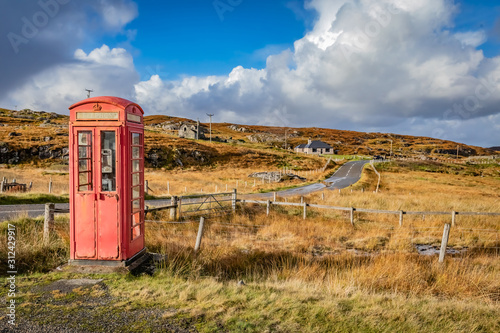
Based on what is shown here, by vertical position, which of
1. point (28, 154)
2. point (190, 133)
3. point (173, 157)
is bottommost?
point (173, 157)

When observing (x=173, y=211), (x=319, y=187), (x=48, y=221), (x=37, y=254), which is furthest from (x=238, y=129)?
(x=37, y=254)

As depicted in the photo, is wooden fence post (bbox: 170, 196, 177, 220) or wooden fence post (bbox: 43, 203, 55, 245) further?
wooden fence post (bbox: 170, 196, 177, 220)

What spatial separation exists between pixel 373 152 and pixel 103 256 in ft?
374

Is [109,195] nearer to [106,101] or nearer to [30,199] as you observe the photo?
[106,101]

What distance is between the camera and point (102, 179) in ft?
20.9

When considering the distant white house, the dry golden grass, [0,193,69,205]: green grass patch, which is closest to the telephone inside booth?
the dry golden grass

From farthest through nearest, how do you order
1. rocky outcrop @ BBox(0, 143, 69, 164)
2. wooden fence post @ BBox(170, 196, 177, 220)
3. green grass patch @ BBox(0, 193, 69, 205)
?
rocky outcrop @ BBox(0, 143, 69, 164) → green grass patch @ BBox(0, 193, 69, 205) → wooden fence post @ BBox(170, 196, 177, 220)

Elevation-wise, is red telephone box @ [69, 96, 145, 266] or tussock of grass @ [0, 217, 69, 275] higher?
red telephone box @ [69, 96, 145, 266]

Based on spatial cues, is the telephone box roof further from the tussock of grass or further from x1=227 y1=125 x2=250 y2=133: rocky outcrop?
x1=227 y1=125 x2=250 y2=133: rocky outcrop

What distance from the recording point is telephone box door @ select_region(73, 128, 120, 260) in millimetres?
6191

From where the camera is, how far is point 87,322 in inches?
166

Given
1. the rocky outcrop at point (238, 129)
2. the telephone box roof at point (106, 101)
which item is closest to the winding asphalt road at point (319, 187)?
the telephone box roof at point (106, 101)

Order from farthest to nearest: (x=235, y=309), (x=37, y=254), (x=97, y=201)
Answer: (x=37, y=254)
(x=97, y=201)
(x=235, y=309)

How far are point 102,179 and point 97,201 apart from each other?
1.46 ft
